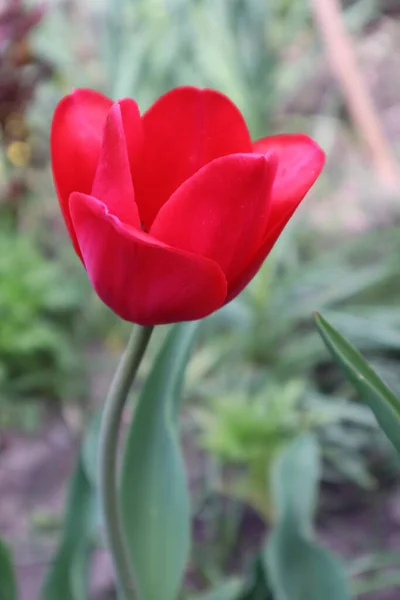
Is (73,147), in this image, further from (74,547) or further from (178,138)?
(74,547)

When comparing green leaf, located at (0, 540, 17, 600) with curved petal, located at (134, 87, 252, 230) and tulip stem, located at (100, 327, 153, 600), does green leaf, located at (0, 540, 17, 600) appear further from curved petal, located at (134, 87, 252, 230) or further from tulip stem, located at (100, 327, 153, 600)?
curved petal, located at (134, 87, 252, 230)

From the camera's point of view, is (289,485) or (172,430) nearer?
(172,430)

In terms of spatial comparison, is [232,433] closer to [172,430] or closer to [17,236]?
[172,430]

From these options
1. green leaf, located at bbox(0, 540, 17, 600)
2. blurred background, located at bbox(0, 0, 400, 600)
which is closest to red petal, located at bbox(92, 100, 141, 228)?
green leaf, located at bbox(0, 540, 17, 600)

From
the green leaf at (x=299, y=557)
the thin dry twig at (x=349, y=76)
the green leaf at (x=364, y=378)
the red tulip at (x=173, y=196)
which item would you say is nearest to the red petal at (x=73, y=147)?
the red tulip at (x=173, y=196)

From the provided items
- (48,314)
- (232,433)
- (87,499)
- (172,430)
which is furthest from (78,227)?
(48,314)

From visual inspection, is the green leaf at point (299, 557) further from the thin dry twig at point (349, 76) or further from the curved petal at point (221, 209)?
the thin dry twig at point (349, 76)
